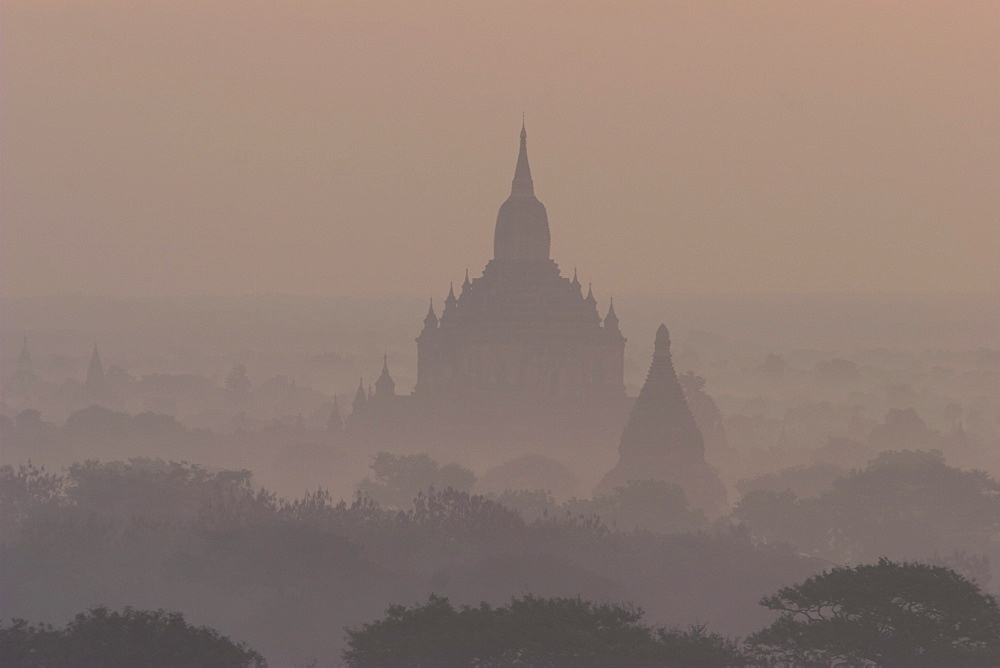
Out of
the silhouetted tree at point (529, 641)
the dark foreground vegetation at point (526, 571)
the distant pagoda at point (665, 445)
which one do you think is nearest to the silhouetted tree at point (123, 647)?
the dark foreground vegetation at point (526, 571)

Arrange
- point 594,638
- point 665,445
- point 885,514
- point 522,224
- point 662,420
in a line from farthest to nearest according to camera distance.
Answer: point 522,224, point 662,420, point 665,445, point 885,514, point 594,638

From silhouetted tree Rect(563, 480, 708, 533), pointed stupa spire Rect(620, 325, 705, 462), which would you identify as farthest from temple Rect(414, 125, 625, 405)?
silhouetted tree Rect(563, 480, 708, 533)

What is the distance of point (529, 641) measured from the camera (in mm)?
51094

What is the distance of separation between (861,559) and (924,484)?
27.9 feet

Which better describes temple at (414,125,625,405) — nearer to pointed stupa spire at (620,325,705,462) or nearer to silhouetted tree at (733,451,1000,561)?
pointed stupa spire at (620,325,705,462)

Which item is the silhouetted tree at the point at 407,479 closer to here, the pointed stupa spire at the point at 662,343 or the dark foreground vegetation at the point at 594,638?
the pointed stupa spire at the point at 662,343

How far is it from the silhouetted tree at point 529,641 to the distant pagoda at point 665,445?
201ft

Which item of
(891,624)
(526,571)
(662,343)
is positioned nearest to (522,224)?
(662,343)

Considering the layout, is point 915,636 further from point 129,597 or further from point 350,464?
point 350,464

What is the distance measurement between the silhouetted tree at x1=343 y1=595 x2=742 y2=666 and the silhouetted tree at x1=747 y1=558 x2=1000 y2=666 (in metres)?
1.55

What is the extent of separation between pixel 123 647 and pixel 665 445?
65175 mm

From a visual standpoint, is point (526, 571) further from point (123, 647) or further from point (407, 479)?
point (407, 479)

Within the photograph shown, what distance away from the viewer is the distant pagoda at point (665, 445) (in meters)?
114

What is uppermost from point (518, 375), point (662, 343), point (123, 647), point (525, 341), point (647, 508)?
point (525, 341)
